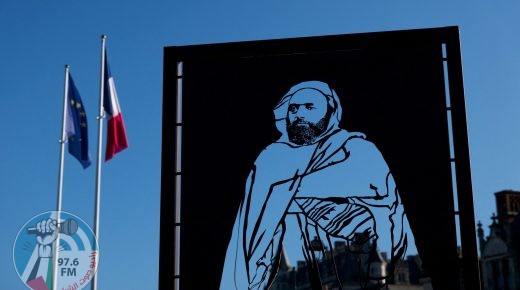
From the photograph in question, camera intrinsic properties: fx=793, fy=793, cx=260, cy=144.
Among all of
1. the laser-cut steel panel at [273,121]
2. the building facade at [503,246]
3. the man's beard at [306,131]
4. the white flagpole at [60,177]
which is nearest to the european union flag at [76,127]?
the white flagpole at [60,177]

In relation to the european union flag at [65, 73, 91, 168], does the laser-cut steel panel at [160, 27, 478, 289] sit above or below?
below

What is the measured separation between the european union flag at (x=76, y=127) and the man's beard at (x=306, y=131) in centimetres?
880

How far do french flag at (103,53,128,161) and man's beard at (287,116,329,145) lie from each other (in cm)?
794

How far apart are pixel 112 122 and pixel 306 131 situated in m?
8.13

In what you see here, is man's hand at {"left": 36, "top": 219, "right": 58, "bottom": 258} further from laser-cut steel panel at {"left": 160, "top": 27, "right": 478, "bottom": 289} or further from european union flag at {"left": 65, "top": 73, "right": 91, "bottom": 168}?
laser-cut steel panel at {"left": 160, "top": 27, "right": 478, "bottom": 289}

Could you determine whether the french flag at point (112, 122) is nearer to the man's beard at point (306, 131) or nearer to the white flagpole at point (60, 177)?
the white flagpole at point (60, 177)

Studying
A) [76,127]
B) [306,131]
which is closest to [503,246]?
[76,127]

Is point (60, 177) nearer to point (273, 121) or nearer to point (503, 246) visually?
point (273, 121)

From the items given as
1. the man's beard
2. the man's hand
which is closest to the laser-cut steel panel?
the man's beard

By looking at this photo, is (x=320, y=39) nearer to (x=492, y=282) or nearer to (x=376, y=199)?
(x=376, y=199)

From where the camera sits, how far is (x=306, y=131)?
796 centimetres

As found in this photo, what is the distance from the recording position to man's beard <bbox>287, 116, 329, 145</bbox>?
7.95 metres

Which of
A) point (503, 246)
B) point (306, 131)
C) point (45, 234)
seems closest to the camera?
point (306, 131)

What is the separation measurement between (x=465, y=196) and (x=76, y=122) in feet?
34.3
